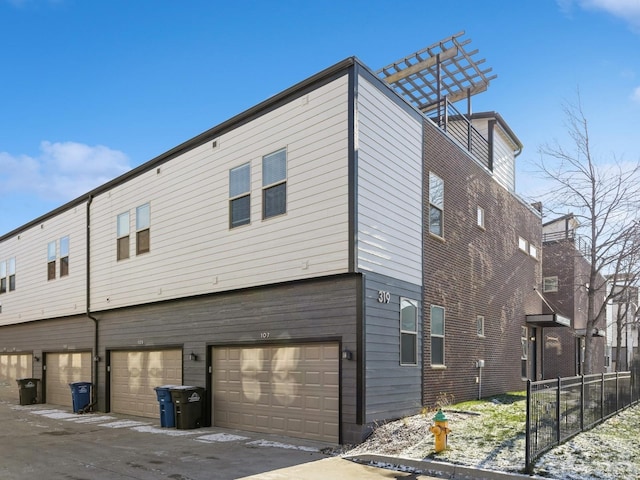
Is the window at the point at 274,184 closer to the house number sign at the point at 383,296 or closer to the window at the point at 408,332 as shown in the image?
the house number sign at the point at 383,296

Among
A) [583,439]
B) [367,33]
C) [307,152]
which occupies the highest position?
[367,33]

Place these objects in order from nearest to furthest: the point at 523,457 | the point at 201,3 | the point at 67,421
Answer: the point at 523,457 → the point at 201,3 → the point at 67,421

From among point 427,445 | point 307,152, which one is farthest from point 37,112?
point 427,445

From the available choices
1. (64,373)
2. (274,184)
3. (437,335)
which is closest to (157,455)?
(274,184)

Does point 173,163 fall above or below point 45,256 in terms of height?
above

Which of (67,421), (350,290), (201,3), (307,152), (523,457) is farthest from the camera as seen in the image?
(67,421)

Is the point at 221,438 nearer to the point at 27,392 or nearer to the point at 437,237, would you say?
the point at 437,237

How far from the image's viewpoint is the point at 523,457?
885 cm

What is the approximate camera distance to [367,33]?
524 inches

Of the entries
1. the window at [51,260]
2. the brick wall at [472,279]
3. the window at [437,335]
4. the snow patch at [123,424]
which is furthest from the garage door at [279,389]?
the window at [51,260]

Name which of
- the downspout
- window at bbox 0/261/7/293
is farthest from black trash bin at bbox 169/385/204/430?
window at bbox 0/261/7/293

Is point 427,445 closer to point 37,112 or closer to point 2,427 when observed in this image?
point 2,427

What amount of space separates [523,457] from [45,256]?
68.0 feet

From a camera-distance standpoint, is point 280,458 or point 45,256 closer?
point 280,458
